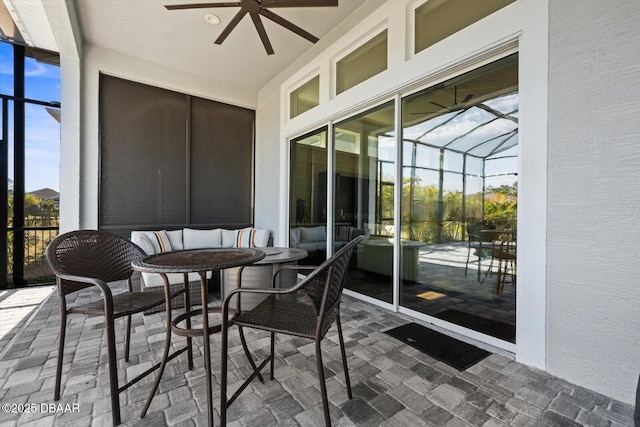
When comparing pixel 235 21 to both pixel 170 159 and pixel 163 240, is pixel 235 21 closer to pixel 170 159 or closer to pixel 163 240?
pixel 170 159

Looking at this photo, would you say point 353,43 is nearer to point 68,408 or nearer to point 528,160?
point 528,160

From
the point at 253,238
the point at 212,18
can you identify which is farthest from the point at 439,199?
the point at 212,18

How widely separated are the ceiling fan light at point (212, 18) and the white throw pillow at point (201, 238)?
3.25m

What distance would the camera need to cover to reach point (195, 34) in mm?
3988

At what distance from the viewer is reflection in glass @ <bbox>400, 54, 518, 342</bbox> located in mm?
2266

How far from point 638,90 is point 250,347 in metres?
3.11

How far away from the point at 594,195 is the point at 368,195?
2.06 m

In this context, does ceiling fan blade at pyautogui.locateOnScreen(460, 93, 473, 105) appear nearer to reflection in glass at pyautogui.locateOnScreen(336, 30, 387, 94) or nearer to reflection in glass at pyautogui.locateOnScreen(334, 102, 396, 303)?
reflection in glass at pyautogui.locateOnScreen(334, 102, 396, 303)

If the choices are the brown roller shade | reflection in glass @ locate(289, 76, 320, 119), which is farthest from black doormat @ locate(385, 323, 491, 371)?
the brown roller shade

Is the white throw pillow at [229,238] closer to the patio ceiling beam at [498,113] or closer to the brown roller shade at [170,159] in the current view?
the brown roller shade at [170,159]

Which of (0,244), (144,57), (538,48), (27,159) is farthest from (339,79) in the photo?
(0,244)

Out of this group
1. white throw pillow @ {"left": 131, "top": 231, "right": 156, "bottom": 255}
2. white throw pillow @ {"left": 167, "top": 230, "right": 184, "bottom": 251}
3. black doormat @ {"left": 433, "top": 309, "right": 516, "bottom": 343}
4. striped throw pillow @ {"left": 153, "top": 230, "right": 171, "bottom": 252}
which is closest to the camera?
black doormat @ {"left": 433, "top": 309, "right": 516, "bottom": 343}

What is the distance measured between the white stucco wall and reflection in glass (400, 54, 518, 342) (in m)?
0.33

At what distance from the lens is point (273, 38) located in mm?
4039
